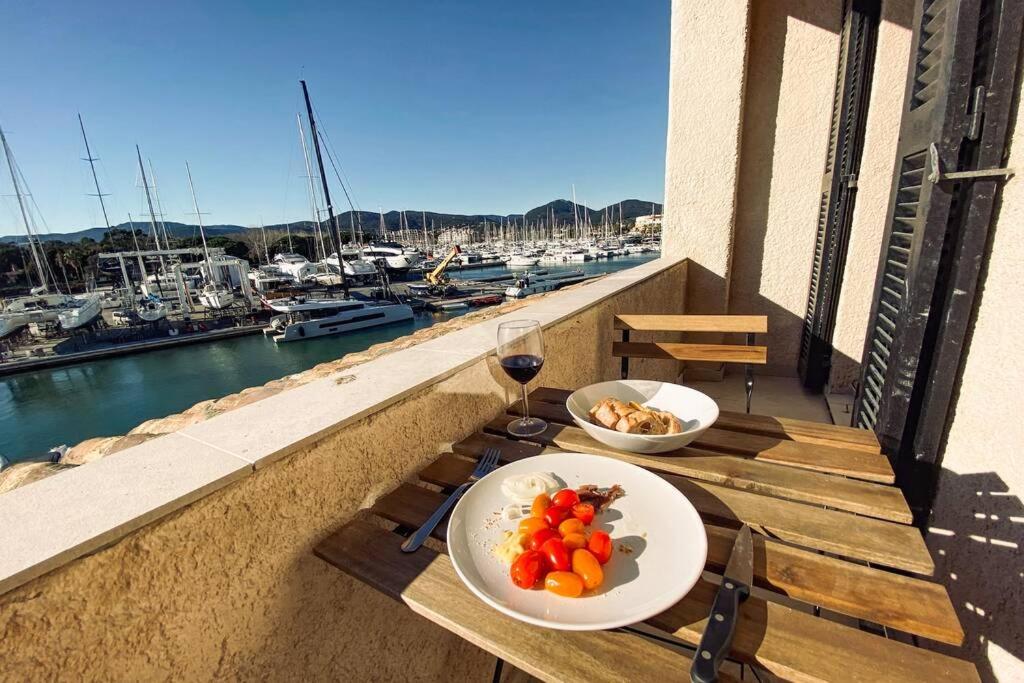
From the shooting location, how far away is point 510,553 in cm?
66

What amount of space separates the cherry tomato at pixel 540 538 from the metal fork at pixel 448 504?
0.76ft

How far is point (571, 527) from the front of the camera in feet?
2.25

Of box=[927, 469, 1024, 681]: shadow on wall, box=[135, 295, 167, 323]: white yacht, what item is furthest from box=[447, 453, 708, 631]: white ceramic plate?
box=[135, 295, 167, 323]: white yacht

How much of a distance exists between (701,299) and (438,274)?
27.6 m

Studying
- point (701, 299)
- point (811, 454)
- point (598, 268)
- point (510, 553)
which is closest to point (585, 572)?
point (510, 553)

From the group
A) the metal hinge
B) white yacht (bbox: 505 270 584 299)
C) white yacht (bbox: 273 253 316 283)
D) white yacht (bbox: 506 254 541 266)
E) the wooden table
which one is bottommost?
white yacht (bbox: 505 270 584 299)

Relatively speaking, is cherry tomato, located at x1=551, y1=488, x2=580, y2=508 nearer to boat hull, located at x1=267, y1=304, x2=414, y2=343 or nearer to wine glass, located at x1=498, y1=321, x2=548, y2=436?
wine glass, located at x1=498, y1=321, x2=548, y2=436

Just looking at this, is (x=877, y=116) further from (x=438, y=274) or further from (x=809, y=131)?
(x=438, y=274)

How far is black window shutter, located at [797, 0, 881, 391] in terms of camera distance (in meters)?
2.67

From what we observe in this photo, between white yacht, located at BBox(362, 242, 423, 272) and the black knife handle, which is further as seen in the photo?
white yacht, located at BBox(362, 242, 423, 272)

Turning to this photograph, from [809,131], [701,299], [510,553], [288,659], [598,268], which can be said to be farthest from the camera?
[598,268]

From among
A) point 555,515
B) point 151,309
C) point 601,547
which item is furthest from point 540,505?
point 151,309

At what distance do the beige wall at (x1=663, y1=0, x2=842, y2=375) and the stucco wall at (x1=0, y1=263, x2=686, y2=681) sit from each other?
3.25 m

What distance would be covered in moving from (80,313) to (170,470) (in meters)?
31.7
